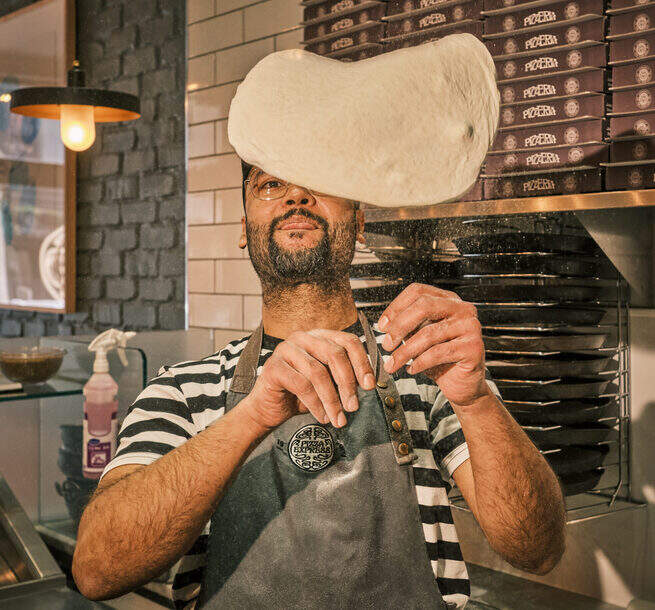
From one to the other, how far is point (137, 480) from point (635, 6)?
0.56m

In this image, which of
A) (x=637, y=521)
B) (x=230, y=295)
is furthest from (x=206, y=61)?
(x=637, y=521)

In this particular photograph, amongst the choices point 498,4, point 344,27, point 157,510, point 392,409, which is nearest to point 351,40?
point 344,27

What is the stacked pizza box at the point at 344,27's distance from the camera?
71 cm

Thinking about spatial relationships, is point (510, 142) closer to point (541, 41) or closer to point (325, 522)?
point (541, 41)

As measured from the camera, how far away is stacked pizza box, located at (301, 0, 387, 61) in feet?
2.33

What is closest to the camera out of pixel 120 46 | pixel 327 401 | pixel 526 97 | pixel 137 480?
pixel 327 401

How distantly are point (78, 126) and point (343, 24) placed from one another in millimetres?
438

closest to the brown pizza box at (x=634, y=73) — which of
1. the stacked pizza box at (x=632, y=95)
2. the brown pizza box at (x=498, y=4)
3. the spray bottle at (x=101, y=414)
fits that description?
the stacked pizza box at (x=632, y=95)

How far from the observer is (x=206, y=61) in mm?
706

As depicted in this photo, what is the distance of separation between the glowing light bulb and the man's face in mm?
543

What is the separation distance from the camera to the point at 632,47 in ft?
2.05

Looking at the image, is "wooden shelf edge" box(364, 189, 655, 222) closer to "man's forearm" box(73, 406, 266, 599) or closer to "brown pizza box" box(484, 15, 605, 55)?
"brown pizza box" box(484, 15, 605, 55)

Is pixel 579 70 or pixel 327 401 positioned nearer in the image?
pixel 327 401

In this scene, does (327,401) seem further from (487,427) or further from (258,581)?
(258,581)
